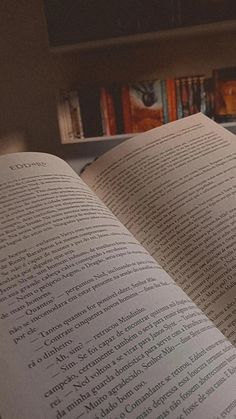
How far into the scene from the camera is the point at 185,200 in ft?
1.43

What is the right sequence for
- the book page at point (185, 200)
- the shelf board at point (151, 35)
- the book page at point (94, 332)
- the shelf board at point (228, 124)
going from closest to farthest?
the book page at point (94, 332) → the book page at point (185, 200) → the shelf board at point (151, 35) → the shelf board at point (228, 124)

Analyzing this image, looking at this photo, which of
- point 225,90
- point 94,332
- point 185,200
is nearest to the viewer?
point 94,332

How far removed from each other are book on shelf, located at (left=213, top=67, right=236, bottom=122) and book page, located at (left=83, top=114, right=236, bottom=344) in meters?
0.88

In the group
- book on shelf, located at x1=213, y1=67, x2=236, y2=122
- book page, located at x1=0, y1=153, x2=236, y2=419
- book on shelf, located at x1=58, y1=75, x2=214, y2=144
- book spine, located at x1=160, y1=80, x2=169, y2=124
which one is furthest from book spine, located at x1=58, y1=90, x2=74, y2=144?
book page, located at x1=0, y1=153, x2=236, y2=419

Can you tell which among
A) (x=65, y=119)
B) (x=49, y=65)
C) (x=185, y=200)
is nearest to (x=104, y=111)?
(x=65, y=119)

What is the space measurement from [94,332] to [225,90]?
1215 mm

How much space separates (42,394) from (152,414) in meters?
0.06

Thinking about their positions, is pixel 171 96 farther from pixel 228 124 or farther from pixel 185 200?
pixel 185 200

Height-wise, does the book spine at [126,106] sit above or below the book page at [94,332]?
above

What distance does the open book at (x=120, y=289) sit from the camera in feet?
0.87

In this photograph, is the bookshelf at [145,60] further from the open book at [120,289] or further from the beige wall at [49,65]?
the open book at [120,289]

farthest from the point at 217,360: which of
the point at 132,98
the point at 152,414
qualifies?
the point at 132,98

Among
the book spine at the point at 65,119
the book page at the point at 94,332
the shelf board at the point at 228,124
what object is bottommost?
the book page at the point at 94,332

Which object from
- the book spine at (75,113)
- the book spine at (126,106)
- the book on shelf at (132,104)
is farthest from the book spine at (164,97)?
the book spine at (75,113)
